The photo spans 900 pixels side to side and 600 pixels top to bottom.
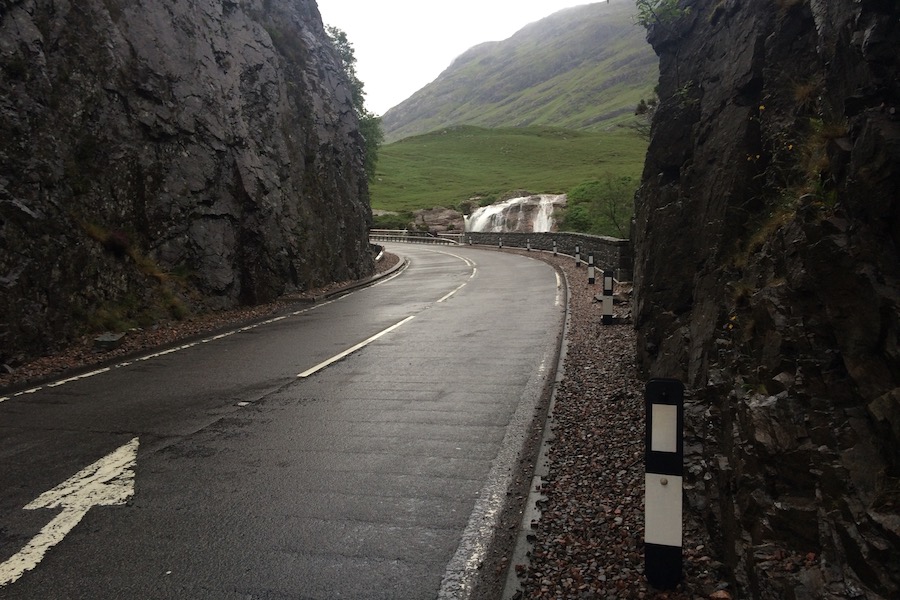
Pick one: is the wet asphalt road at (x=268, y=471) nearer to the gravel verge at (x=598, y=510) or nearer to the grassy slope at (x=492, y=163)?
the gravel verge at (x=598, y=510)

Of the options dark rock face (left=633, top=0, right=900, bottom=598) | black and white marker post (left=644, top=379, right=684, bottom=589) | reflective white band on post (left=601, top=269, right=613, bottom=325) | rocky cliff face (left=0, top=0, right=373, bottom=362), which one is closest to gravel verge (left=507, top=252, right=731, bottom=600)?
black and white marker post (left=644, top=379, right=684, bottom=589)

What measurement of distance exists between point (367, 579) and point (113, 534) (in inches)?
78.1

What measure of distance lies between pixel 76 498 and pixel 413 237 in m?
62.5

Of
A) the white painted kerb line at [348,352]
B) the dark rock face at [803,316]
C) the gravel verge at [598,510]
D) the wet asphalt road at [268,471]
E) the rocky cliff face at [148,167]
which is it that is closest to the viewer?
the dark rock face at [803,316]

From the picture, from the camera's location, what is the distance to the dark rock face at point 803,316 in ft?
9.44

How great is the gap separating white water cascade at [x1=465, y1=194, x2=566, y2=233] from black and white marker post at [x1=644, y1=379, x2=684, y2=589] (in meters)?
55.6

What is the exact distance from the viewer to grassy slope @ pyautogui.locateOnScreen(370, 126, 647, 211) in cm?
9056

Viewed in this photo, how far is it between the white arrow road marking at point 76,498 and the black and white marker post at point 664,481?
3900 mm

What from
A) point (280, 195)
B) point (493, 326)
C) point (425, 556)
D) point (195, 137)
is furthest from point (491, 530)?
point (280, 195)

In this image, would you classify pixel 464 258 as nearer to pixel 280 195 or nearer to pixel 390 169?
pixel 280 195

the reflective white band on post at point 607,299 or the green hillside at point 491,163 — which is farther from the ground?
the green hillside at point 491,163

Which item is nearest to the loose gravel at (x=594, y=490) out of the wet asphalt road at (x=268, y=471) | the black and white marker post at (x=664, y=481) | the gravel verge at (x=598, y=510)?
the gravel verge at (x=598, y=510)

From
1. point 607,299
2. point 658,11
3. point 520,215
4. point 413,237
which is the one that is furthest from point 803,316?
point 413,237

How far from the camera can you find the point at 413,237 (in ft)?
220
